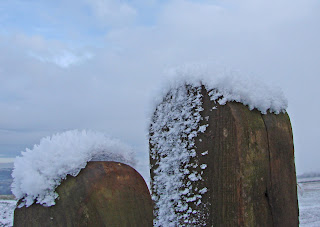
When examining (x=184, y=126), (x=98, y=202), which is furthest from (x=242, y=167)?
Answer: (x=98, y=202)

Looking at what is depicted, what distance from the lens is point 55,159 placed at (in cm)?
120

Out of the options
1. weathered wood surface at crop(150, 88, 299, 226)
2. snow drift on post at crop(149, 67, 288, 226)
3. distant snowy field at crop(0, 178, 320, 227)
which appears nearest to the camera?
weathered wood surface at crop(150, 88, 299, 226)

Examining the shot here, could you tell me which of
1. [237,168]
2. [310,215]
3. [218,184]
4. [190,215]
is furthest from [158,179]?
[310,215]

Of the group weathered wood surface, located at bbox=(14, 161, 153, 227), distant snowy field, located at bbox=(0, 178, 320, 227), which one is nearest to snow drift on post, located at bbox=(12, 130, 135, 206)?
weathered wood surface, located at bbox=(14, 161, 153, 227)

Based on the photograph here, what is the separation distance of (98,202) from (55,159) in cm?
25

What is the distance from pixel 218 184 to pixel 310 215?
22.0 feet

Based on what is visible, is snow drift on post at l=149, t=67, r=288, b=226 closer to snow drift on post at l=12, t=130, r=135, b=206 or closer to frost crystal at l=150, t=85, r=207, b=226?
frost crystal at l=150, t=85, r=207, b=226

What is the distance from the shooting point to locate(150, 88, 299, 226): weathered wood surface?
1.41 meters

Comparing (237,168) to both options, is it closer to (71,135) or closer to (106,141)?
(106,141)

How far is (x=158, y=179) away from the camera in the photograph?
5.75ft

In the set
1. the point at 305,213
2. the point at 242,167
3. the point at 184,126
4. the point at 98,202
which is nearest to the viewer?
the point at 98,202

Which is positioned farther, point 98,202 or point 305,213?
point 305,213

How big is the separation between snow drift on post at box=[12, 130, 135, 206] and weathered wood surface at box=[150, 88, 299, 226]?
1.35 ft

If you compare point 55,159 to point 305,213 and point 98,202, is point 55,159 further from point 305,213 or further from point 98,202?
point 305,213
